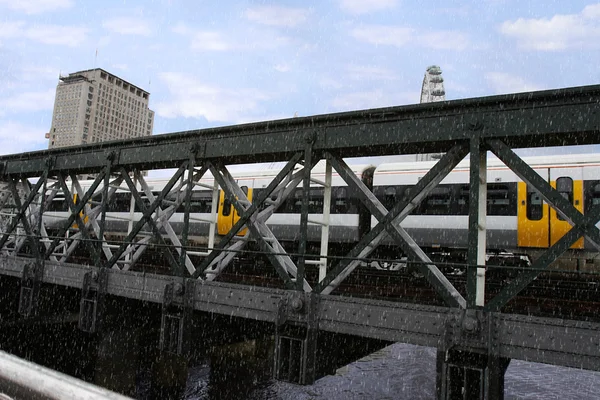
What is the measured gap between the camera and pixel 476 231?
5691 millimetres

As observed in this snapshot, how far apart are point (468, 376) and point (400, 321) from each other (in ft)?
3.08

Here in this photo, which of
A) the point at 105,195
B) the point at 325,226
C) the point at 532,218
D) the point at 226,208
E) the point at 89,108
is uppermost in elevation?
the point at 89,108

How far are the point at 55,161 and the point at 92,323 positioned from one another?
167 inches

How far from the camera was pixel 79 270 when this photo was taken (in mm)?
9750

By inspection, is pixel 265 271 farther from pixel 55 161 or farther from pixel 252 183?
pixel 55 161

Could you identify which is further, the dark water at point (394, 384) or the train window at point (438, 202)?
the dark water at point (394, 384)

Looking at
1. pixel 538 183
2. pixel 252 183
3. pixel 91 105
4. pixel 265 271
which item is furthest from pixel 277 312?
pixel 91 105

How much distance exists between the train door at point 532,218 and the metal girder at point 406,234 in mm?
7798

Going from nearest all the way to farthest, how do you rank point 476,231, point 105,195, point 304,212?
point 476,231 < point 304,212 < point 105,195

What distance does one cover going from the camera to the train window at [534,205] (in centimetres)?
1277

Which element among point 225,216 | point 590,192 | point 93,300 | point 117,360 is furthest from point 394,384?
point 93,300

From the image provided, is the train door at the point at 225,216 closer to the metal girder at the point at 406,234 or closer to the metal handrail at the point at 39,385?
the metal girder at the point at 406,234

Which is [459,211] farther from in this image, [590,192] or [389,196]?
[590,192]

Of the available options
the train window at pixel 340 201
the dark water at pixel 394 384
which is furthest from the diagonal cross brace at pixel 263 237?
the dark water at pixel 394 384
